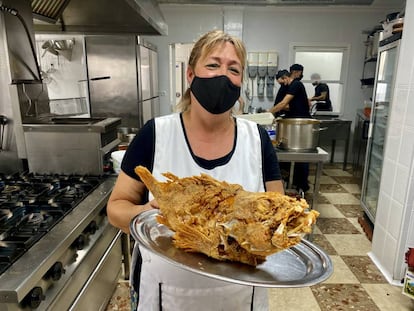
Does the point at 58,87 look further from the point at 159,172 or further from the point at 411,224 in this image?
the point at 411,224

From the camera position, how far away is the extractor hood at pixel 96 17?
2.01 metres

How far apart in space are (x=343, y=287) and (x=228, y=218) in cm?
191

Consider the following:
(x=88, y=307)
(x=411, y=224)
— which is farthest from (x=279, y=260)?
(x=411, y=224)

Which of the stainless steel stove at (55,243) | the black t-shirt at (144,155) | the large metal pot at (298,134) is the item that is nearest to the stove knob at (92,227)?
the stainless steel stove at (55,243)

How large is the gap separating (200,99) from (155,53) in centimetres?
443

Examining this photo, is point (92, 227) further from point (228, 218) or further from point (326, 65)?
point (326, 65)

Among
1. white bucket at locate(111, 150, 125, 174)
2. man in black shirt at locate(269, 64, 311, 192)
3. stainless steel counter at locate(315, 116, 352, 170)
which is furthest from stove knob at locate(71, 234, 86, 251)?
stainless steel counter at locate(315, 116, 352, 170)

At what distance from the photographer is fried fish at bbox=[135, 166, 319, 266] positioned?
0.69 m

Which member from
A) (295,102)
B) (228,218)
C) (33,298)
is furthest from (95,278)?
(295,102)

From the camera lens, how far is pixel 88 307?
4.87 ft

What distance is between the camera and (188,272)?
3.14ft

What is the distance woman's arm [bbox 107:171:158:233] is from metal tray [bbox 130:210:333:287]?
98 millimetres

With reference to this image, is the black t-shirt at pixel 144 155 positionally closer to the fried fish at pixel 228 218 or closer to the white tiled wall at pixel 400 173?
the fried fish at pixel 228 218

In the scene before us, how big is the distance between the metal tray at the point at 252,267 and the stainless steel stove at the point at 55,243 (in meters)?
0.43
